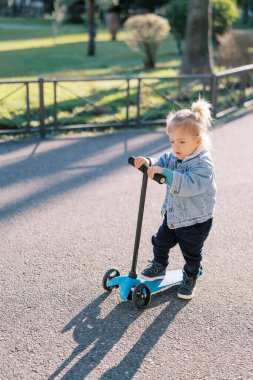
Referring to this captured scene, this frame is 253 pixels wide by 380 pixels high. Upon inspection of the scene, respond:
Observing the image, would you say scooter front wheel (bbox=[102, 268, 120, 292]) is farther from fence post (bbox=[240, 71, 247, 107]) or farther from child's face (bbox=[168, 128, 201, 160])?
A: fence post (bbox=[240, 71, 247, 107])

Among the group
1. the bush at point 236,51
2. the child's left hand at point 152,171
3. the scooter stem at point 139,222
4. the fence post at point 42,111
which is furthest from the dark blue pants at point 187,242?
the bush at point 236,51

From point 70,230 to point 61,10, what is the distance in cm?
2671

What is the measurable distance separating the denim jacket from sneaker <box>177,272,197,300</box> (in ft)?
1.50

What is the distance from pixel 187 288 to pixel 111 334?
0.78 m

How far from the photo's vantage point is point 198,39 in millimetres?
14812

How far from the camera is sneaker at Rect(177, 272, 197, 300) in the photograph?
4.14 metres

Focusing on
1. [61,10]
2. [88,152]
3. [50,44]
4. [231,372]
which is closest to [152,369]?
[231,372]

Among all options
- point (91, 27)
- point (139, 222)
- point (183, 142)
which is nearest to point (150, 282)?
point (139, 222)

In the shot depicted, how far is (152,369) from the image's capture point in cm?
331

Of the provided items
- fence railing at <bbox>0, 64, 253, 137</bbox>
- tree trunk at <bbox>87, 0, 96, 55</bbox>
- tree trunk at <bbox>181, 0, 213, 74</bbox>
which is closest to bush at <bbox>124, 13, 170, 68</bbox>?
tree trunk at <bbox>181, 0, 213, 74</bbox>

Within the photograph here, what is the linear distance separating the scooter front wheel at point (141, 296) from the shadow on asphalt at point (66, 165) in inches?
88.8

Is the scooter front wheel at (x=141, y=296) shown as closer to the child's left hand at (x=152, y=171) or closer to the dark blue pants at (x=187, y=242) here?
the dark blue pants at (x=187, y=242)

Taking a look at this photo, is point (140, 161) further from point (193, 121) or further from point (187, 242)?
point (187, 242)

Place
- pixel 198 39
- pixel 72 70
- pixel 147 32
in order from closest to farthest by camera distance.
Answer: pixel 198 39, pixel 147 32, pixel 72 70
